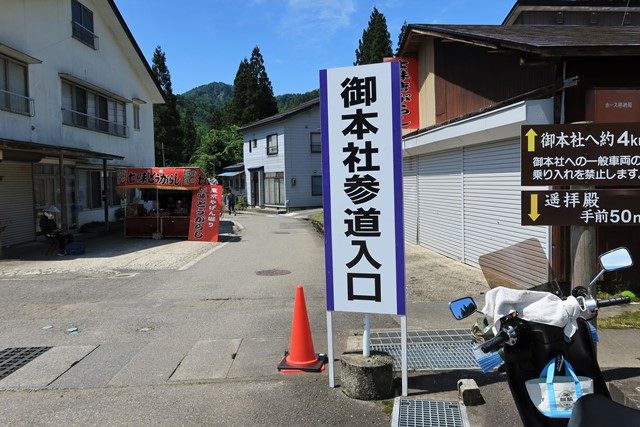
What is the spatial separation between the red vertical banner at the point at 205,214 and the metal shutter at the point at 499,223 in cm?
917

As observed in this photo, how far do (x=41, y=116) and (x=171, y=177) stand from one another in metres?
4.75

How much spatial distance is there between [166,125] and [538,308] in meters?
55.4

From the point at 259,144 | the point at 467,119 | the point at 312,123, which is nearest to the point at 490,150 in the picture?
the point at 467,119

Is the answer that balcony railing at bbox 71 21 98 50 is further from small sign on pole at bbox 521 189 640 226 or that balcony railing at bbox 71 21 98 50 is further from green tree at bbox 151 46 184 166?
green tree at bbox 151 46 184 166

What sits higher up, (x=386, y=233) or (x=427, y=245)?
(x=386, y=233)

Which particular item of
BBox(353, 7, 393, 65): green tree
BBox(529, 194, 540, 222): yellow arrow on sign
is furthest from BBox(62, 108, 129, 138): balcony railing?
BBox(353, 7, 393, 65): green tree

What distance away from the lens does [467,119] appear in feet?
32.8

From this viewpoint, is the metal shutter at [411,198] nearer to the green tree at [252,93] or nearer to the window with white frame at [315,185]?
the window with white frame at [315,185]

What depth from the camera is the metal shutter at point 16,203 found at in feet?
51.3

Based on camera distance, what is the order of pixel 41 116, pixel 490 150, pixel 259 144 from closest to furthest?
pixel 490 150 → pixel 41 116 → pixel 259 144

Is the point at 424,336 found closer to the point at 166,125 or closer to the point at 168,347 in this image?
the point at 168,347

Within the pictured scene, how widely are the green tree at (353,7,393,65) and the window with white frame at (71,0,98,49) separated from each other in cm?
2880

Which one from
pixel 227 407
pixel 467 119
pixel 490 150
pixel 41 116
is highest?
pixel 41 116

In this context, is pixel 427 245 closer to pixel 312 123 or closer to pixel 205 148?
pixel 312 123
